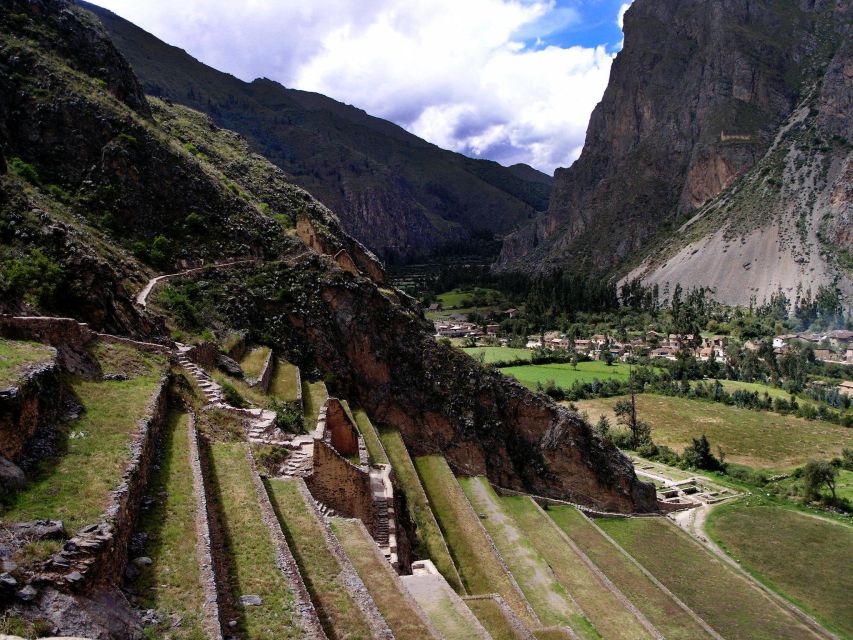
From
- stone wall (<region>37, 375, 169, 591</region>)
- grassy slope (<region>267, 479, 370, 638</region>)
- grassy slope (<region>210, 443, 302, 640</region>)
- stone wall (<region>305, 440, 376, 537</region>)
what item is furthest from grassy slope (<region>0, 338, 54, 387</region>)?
stone wall (<region>305, 440, 376, 537</region>)

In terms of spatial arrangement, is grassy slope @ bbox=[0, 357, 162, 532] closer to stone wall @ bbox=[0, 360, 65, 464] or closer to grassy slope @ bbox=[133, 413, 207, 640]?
stone wall @ bbox=[0, 360, 65, 464]

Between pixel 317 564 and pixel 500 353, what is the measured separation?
322 feet

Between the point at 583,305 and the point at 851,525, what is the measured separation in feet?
346

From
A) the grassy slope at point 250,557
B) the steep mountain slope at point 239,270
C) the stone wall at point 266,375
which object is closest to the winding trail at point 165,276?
the steep mountain slope at point 239,270

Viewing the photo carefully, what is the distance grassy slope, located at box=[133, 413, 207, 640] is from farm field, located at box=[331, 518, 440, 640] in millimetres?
4627

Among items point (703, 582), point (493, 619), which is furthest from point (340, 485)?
point (703, 582)

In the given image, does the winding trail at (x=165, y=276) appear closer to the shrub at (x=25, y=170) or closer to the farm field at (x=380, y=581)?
the shrub at (x=25, y=170)

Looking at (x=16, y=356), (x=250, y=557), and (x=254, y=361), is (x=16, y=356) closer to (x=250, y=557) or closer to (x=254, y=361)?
(x=250, y=557)

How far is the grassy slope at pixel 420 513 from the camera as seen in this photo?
22.7 meters

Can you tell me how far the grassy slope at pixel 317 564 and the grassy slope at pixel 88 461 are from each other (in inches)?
174

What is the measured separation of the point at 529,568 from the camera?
26.0 meters

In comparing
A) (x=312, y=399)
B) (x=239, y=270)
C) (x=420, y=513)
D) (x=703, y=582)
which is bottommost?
(x=703, y=582)

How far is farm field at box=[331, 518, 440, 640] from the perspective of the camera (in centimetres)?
1367

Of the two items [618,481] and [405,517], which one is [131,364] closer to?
[405,517]
